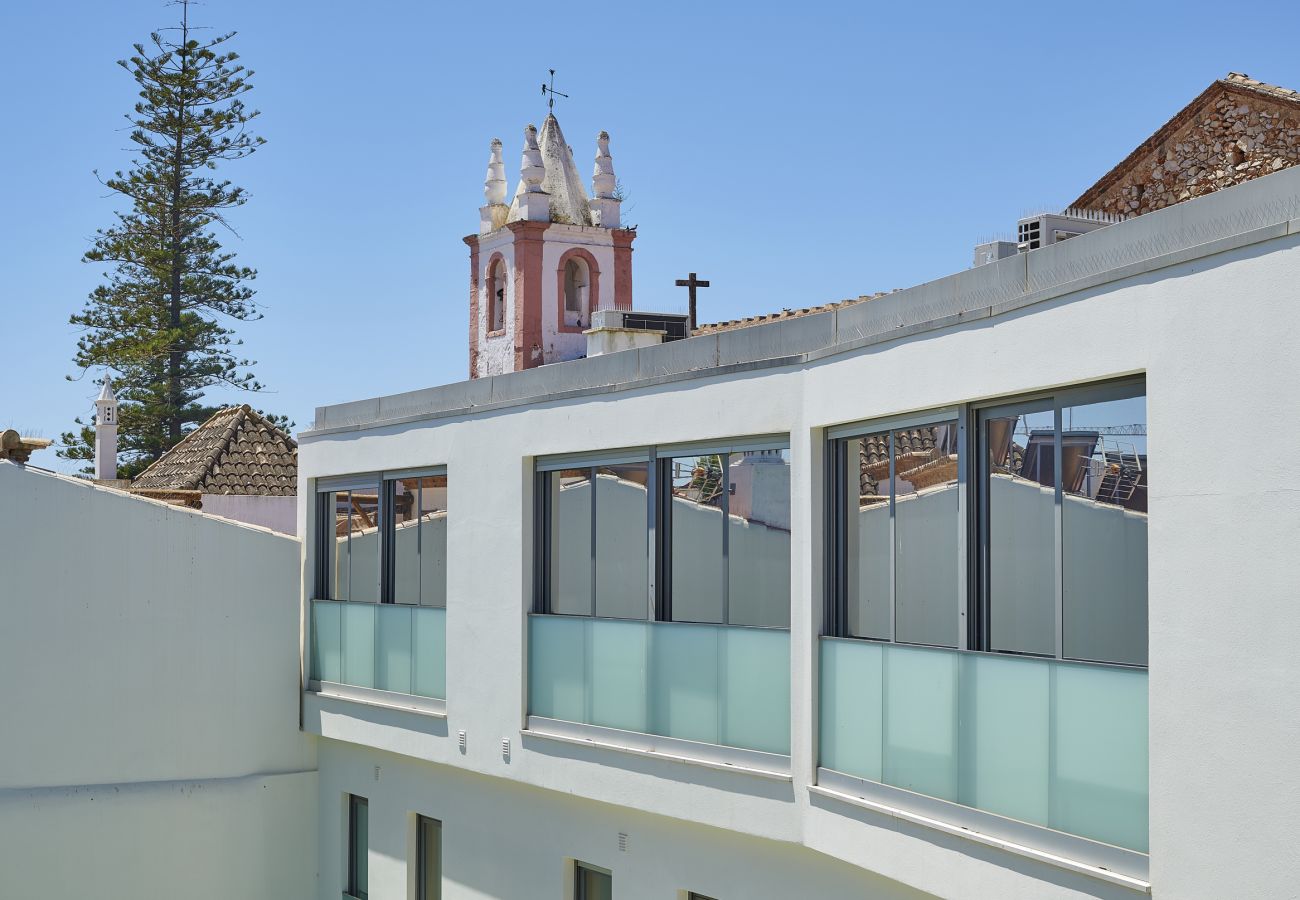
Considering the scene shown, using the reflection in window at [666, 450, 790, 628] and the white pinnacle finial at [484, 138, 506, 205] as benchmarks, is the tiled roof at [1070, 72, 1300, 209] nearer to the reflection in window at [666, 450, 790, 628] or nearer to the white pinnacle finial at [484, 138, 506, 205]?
the reflection in window at [666, 450, 790, 628]

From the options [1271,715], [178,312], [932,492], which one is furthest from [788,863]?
[178,312]

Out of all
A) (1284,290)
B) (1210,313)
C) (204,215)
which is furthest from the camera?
(204,215)

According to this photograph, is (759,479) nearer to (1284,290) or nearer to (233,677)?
(1284,290)

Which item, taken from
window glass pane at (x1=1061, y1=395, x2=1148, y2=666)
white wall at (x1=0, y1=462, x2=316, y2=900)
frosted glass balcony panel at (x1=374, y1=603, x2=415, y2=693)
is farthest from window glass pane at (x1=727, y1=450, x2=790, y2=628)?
white wall at (x1=0, y1=462, x2=316, y2=900)

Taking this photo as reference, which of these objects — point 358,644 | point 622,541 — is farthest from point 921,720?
point 358,644

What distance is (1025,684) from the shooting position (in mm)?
8812

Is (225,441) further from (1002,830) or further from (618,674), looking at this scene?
(1002,830)

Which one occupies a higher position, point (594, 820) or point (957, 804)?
point (957, 804)

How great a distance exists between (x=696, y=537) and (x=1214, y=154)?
927 cm

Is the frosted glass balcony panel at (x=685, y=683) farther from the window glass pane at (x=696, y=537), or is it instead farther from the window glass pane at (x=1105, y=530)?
the window glass pane at (x=1105, y=530)

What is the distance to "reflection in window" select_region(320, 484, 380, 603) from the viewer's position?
1864 centimetres

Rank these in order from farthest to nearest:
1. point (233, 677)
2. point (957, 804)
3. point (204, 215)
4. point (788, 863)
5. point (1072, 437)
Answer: point (204, 215)
point (233, 677)
point (788, 863)
point (957, 804)
point (1072, 437)

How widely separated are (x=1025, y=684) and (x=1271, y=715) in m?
1.96

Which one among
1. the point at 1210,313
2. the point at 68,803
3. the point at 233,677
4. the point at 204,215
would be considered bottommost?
the point at 68,803
